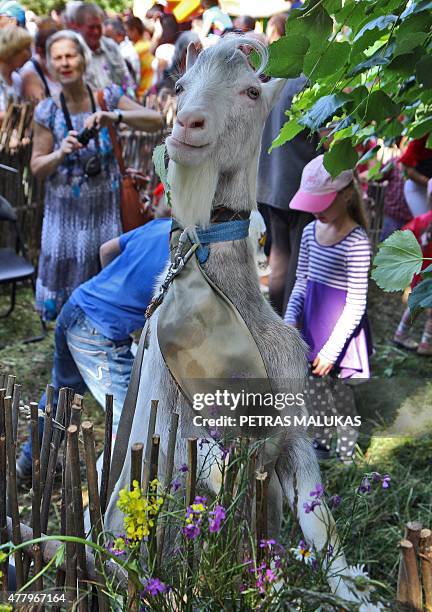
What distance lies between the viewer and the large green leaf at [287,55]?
1.53 metres

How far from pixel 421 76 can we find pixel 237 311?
2.24 feet

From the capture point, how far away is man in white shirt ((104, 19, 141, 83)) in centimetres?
890

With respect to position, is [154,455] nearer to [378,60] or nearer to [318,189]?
[378,60]

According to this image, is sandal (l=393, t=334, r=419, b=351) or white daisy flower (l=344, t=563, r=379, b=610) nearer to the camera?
white daisy flower (l=344, t=563, r=379, b=610)

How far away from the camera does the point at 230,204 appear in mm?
1961

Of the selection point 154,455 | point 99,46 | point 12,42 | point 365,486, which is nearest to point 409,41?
point 365,486

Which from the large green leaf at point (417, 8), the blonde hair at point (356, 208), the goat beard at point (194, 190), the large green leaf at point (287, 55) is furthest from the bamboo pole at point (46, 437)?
the blonde hair at point (356, 208)

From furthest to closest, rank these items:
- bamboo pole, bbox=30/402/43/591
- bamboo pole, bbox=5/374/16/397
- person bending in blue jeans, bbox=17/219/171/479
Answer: person bending in blue jeans, bbox=17/219/171/479, bamboo pole, bbox=5/374/16/397, bamboo pole, bbox=30/402/43/591

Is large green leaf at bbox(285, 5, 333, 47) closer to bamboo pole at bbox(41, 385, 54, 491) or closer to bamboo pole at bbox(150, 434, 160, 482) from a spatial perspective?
bamboo pole at bbox(150, 434, 160, 482)

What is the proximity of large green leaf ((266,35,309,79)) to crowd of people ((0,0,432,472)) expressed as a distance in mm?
341

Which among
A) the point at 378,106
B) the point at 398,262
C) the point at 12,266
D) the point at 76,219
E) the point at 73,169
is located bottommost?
the point at 398,262

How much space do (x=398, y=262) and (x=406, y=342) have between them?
395cm

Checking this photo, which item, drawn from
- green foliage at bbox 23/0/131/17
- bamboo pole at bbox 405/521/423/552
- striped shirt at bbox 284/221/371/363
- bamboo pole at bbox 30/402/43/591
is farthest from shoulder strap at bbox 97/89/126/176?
green foliage at bbox 23/0/131/17

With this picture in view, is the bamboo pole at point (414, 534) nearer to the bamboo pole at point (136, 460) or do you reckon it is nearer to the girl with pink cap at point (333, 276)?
the bamboo pole at point (136, 460)
